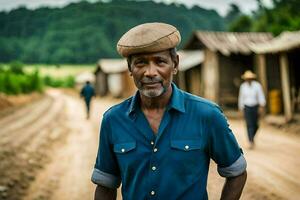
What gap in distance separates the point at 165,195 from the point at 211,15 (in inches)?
2669

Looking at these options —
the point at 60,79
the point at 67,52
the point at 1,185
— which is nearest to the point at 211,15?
the point at 67,52

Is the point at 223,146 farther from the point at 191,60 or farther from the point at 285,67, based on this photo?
the point at 191,60

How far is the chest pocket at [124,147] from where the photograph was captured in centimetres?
235

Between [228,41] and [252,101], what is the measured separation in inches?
371

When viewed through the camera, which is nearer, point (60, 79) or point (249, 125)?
point (249, 125)

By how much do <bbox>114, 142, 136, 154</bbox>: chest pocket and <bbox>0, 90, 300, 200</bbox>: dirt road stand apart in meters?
4.25

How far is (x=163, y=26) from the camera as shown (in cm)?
243

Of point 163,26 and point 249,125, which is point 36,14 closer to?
point 249,125

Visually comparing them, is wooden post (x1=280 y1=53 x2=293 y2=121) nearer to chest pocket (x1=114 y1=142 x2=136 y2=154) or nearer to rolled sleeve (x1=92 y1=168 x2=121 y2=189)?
rolled sleeve (x1=92 y1=168 x2=121 y2=189)

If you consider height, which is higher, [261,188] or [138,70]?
[138,70]

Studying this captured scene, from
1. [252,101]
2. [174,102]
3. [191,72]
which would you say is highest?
[174,102]

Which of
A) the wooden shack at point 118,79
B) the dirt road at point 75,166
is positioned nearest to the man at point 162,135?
the dirt road at point 75,166

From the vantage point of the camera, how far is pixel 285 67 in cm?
1529

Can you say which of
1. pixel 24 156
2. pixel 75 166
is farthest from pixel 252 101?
pixel 24 156
